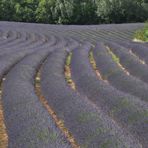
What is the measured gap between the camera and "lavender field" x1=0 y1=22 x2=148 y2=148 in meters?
5.99

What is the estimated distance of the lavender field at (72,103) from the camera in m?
5.99

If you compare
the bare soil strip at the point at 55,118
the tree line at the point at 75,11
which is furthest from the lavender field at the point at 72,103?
the tree line at the point at 75,11

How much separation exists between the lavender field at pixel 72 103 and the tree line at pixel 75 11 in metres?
35.9

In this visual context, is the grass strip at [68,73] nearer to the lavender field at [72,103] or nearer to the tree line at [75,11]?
the lavender field at [72,103]

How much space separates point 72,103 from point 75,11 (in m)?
43.3

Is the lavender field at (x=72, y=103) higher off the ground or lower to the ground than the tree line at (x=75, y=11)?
higher

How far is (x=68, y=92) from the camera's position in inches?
334

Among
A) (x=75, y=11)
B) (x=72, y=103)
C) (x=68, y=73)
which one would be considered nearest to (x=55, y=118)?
(x=72, y=103)

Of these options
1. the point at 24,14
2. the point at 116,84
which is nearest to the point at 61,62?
the point at 116,84

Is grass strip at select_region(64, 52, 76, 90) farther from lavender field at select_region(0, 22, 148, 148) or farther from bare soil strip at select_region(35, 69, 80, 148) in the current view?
bare soil strip at select_region(35, 69, 80, 148)

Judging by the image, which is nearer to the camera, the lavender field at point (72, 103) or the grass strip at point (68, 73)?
the lavender field at point (72, 103)

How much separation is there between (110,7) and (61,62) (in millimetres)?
36789

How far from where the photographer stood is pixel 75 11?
5025cm

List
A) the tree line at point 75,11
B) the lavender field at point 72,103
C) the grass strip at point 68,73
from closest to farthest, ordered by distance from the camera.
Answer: the lavender field at point 72,103, the grass strip at point 68,73, the tree line at point 75,11
